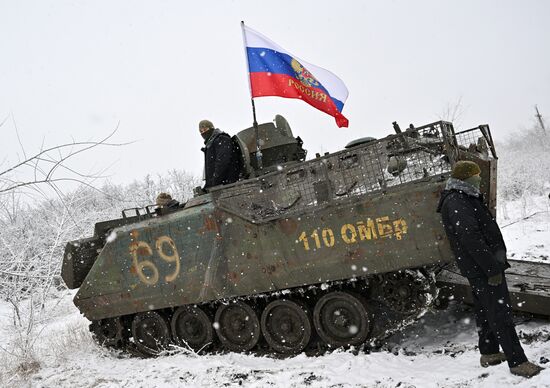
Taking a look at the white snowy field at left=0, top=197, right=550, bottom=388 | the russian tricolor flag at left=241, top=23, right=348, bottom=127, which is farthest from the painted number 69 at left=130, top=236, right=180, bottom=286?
the russian tricolor flag at left=241, top=23, right=348, bottom=127

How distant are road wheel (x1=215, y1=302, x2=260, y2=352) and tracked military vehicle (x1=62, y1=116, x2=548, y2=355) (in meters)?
0.02

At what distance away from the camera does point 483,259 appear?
13.9ft

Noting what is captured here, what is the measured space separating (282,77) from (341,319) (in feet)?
13.6

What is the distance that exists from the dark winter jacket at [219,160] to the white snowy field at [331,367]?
2.57 meters

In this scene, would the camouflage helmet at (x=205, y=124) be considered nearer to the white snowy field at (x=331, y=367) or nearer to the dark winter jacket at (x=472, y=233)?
the white snowy field at (x=331, y=367)

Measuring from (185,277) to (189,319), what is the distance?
36.3 inches

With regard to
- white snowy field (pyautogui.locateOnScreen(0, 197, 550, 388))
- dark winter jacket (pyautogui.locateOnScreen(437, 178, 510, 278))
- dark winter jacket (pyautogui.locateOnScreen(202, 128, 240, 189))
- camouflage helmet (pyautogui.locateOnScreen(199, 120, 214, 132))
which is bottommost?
white snowy field (pyautogui.locateOnScreen(0, 197, 550, 388))

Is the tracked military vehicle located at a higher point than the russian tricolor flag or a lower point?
lower

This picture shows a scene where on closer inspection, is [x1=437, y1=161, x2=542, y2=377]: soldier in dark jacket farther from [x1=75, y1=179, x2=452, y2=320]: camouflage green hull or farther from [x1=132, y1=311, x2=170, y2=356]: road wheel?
[x1=132, y1=311, x2=170, y2=356]: road wheel

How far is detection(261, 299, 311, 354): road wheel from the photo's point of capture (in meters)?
6.33

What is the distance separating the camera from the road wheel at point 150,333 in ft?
25.4

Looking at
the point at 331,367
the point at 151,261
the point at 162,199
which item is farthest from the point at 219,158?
the point at 331,367

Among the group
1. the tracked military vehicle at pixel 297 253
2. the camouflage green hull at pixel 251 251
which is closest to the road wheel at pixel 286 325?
the tracked military vehicle at pixel 297 253

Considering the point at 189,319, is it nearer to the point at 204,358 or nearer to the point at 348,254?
the point at 204,358
